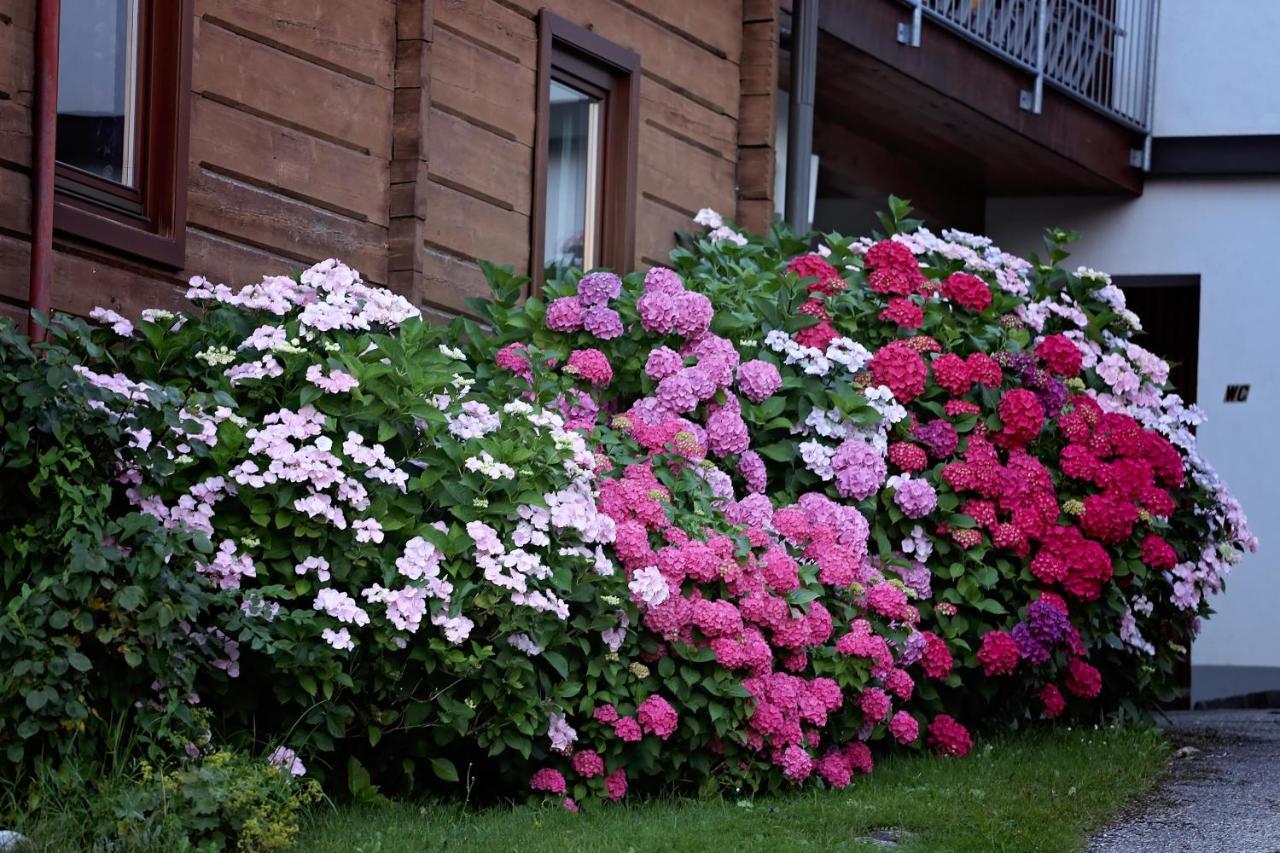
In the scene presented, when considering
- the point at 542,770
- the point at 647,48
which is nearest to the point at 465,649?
the point at 542,770

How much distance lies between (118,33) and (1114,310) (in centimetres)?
474

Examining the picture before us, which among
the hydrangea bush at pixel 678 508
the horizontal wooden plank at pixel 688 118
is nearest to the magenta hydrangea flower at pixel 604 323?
the hydrangea bush at pixel 678 508

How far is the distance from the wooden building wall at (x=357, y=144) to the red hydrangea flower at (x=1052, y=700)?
2.75 metres

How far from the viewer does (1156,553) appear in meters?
7.81

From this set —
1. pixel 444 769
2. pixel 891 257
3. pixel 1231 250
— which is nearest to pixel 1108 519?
pixel 891 257

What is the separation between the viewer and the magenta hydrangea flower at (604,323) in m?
7.18

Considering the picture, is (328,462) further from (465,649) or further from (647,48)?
(647,48)

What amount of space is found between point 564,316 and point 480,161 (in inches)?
35.8

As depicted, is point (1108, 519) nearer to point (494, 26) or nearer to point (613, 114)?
point (613, 114)

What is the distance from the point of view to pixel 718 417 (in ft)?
23.0

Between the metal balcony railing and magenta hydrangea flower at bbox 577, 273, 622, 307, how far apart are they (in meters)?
5.03

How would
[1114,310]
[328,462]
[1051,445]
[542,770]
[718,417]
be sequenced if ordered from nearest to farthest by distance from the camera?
[328,462], [542,770], [718,417], [1051,445], [1114,310]

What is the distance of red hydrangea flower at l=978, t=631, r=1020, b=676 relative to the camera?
727 cm

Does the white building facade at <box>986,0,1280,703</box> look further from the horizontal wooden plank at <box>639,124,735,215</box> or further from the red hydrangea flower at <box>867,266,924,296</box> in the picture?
the red hydrangea flower at <box>867,266,924,296</box>
